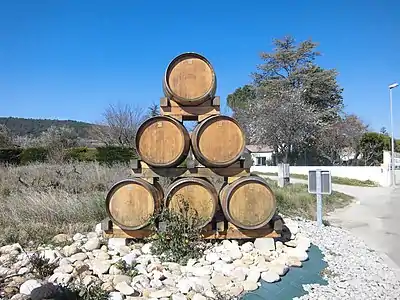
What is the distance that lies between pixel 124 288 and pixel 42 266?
895 millimetres

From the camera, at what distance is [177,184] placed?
16.2 ft

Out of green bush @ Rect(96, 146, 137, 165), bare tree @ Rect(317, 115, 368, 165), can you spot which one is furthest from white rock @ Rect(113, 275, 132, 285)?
bare tree @ Rect(317, 115, 368, 165)

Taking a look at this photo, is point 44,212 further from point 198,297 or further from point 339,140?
point 339,140

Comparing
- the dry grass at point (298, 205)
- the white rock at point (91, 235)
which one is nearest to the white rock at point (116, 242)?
the white rock at point (91, 235)

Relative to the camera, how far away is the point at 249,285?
3.88 metres

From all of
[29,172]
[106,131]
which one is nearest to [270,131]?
[106,131]

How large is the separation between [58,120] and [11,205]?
1691 inches

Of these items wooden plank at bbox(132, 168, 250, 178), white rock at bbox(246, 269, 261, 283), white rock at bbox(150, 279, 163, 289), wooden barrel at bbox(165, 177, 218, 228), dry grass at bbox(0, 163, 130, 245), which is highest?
wooden plank at bbox(132, 168, 250, 178)

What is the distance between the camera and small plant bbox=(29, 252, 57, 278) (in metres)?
3.69

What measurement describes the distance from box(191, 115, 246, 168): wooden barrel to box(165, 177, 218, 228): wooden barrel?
346 mm

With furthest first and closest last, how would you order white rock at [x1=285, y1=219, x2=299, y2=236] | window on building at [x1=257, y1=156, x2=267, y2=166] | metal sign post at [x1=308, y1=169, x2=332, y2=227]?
1. window on building at [x1=257, y1=156, x2=267, y2=166]
2. metal sign post at [x1=308, y1=169, x2=332, y2=227]
3. white rock at [x1=285, y1=219, x2=299, y2=236]

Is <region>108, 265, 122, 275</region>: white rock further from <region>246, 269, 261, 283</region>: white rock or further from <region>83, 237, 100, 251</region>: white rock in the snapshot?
<region>246, 269, 261, 283</region>: white rock

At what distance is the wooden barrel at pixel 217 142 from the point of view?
16.7ft

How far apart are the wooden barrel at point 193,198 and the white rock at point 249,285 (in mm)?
1137
